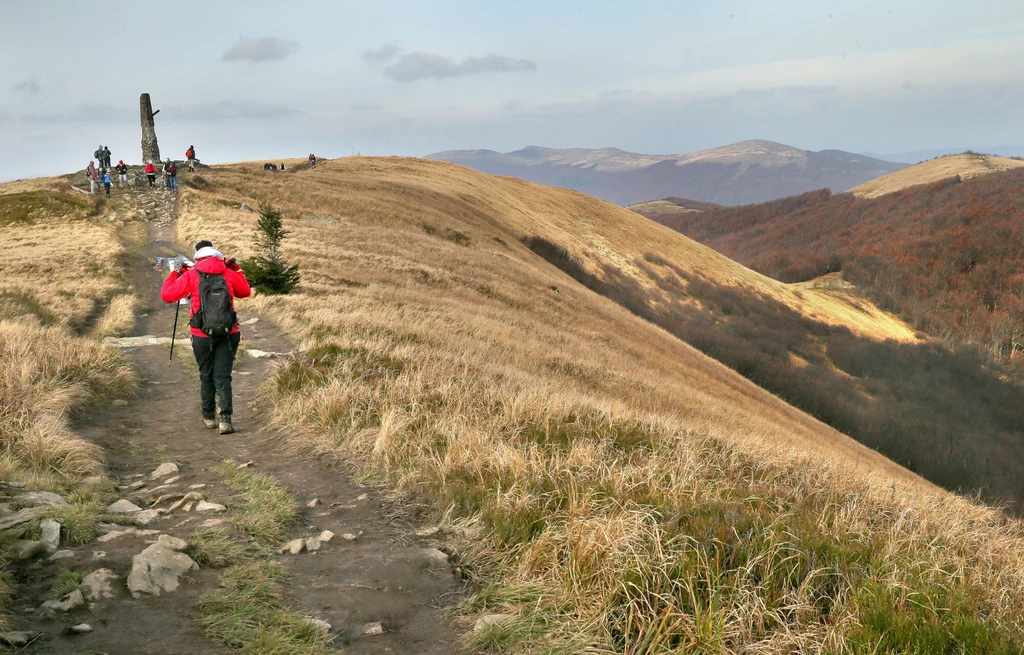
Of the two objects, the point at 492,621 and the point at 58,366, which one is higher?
the point at 58,366

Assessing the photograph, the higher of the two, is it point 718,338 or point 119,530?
point 119,530

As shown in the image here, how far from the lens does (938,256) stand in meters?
119

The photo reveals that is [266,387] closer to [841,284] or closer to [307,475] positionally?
[307,475]

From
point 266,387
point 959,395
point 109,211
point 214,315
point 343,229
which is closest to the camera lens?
point 214,315

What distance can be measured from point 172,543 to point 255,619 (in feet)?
3.87

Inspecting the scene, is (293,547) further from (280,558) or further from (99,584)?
(99,584)

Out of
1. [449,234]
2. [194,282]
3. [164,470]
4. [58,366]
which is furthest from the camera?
[449,234]

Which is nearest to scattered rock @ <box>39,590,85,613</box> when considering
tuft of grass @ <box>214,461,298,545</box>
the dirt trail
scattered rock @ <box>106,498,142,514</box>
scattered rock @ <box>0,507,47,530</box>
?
the dirt trail

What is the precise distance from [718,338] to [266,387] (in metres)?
45.6

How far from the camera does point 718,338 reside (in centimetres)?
5022

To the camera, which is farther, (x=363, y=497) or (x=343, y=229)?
(x=343, y=229)

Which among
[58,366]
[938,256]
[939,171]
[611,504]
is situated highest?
[939,171]

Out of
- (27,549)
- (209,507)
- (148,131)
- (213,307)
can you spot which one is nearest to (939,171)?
(148,131)

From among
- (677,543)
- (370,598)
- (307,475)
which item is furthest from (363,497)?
(677,543)
